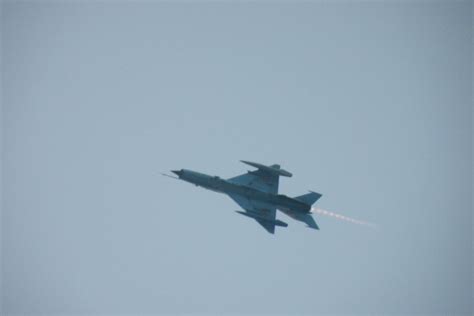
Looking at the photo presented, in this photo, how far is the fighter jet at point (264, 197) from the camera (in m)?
38.3

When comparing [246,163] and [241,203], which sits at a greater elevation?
[246,163]

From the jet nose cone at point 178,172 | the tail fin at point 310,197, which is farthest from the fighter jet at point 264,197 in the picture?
the jet nose cone at point 178,172

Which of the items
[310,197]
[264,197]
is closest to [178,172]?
[264,197]

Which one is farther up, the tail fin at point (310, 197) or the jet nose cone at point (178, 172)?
the jet nose cone at point (178, 172)

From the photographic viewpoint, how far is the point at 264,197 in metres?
39.0

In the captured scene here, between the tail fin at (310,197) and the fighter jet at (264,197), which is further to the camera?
the tail fin at (310,197)

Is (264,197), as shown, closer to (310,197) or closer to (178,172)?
(310,197)

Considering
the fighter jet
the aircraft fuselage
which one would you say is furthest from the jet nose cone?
the fighter jet

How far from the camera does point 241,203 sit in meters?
39.5

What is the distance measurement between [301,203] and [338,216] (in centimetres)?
504

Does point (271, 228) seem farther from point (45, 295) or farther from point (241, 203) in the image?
point (45, 295)

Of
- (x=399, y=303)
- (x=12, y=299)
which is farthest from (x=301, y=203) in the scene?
(x=12, y=299)

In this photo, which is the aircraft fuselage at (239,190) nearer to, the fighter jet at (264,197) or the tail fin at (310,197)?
the fighter jet at (264,197)

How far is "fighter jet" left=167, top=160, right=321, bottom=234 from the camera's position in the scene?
126 ft
